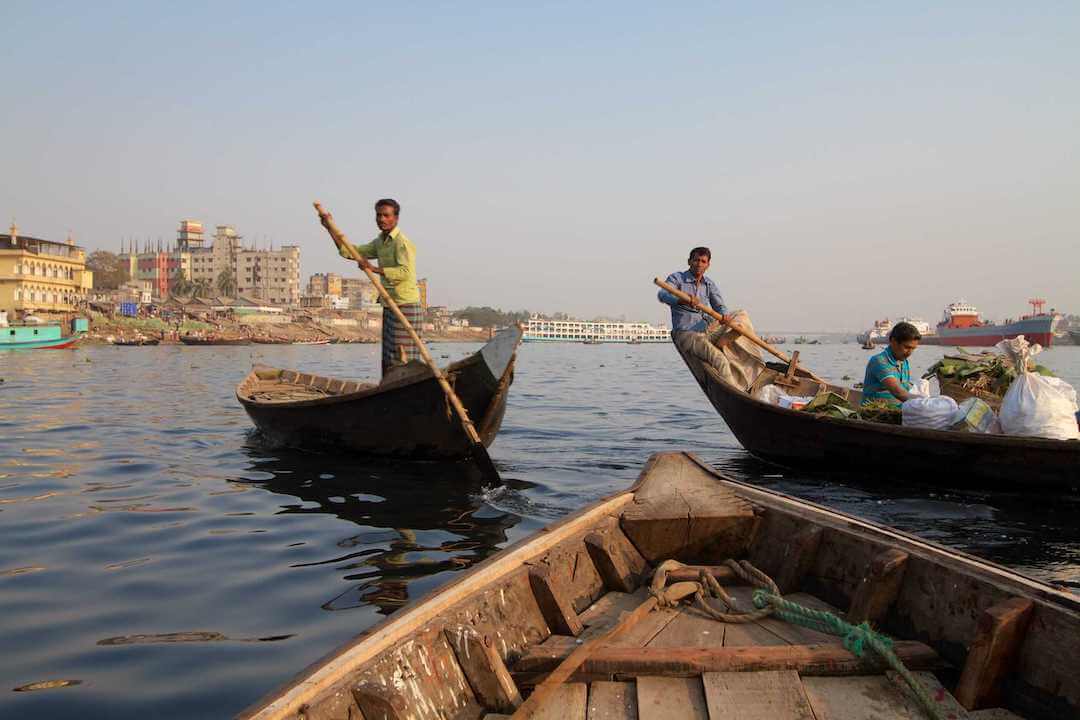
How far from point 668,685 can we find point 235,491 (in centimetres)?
548

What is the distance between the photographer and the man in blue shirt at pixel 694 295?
9.46 meters

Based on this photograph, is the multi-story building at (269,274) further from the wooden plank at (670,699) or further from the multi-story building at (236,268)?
the wooden plank at (670,699)

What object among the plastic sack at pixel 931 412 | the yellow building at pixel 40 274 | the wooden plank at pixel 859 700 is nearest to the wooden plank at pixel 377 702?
the wooden plank at pixel 859 700

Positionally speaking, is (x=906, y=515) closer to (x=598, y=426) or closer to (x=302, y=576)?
(x=302, y=576)

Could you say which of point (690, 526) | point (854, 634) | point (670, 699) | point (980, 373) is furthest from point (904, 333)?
point (670, 699)

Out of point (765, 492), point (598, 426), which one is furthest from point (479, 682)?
point (598, 426)

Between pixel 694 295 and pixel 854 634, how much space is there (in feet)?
24.1

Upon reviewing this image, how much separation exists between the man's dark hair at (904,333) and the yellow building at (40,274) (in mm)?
52041

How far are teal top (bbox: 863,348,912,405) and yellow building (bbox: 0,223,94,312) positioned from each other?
170ft

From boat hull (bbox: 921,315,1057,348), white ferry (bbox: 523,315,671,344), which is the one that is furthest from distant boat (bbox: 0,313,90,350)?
white ferry (bbox: 523,315,671,344)

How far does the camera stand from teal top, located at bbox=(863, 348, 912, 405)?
23.3 ft

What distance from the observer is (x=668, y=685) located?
2389mm

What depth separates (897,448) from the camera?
630 cm

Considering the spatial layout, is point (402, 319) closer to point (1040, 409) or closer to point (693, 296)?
point (693, 296)
